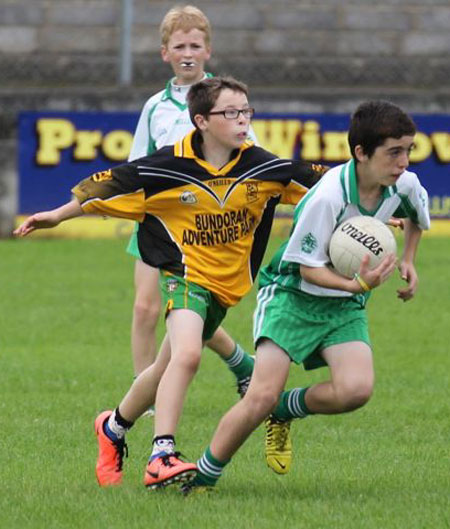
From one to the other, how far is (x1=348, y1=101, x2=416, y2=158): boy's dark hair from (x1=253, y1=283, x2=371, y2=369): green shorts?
63 cm

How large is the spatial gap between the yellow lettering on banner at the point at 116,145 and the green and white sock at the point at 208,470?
415 inches

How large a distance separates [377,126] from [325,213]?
0.39 metres

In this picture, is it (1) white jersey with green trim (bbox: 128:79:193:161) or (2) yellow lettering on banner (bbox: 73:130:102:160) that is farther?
(2) yellow lettering on banner (bbox: 73:130:102:160)

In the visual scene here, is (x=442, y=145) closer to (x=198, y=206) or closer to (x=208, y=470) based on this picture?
(x=198, y=206)

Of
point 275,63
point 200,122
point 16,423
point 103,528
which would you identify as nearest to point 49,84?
point 275,63

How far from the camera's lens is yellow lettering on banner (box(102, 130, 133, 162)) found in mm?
16562

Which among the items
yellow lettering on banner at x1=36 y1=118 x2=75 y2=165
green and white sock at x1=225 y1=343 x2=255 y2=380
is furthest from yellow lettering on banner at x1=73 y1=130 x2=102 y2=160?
green and white sock at x1=225 y1=343 x2=255 y2=380

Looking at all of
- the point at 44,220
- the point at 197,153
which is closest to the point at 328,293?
the point at 197,153

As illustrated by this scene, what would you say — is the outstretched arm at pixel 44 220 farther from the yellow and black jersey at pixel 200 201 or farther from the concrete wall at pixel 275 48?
the concrete wall at pixel 275 48

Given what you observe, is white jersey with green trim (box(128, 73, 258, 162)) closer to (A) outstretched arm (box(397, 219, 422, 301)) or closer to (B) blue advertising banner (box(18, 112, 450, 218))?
(A) outstretched arm (box(397, 219, 422, 301))

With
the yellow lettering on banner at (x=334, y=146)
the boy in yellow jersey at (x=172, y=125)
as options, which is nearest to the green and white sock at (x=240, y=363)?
the boy in yellow jersey at (x=172, y=125)

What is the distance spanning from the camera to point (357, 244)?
19.4 feet

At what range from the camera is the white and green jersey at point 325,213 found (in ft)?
19.8

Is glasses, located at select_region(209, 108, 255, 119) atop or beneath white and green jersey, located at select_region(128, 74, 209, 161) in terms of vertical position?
atop
